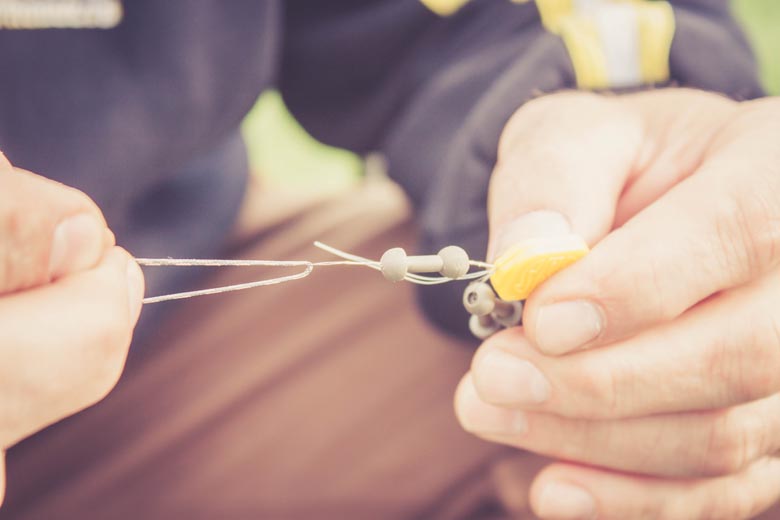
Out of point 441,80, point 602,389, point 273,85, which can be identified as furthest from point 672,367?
point 273,85

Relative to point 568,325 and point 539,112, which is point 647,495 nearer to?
point 568,325

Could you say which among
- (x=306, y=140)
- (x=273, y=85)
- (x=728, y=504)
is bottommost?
(x=306, y=140)

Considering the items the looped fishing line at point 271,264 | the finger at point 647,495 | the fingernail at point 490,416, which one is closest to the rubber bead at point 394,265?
the looped fishing line at point 271,264

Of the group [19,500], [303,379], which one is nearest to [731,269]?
[303,379]

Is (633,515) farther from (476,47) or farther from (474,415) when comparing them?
(476,47)

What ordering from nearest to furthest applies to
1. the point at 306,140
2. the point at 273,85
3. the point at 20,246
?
the point at 20,246 → the point at 273,85 → the point at 306,140
